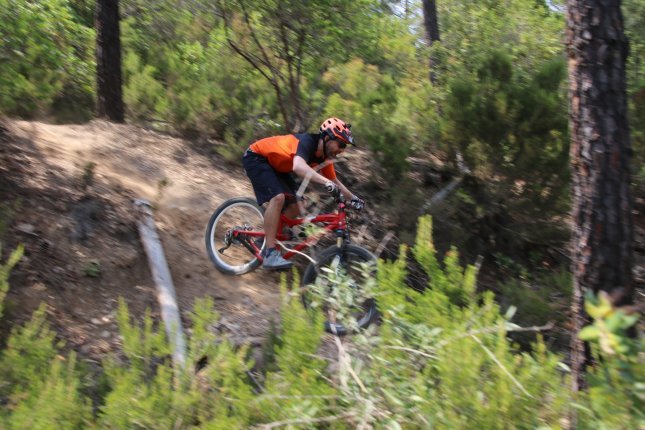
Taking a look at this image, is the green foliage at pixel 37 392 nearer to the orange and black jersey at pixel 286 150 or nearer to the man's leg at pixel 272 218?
the man's leg at pixel 272 218

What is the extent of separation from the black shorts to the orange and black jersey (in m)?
0.06

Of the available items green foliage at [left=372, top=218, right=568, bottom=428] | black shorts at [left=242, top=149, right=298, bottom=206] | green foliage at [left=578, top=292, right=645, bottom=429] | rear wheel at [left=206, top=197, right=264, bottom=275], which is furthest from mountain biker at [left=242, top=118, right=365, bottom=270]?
green foliage at [left=578, top=292, right=645, bottom=429]

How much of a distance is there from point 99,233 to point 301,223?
2.12 m

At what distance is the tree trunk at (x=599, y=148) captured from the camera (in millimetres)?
4383

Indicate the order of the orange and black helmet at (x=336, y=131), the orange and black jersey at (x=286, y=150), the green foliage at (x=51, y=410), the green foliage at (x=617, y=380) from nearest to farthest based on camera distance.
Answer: the green foliage at (x=617, y=380), the green foliage at (x=51, y=410), the orange and black helmet at (x=336, y=131), the orange and black jersey at (x=286, y=150)

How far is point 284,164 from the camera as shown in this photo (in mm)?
6652

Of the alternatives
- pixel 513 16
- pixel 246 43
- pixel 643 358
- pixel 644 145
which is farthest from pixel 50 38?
pixel 513 16

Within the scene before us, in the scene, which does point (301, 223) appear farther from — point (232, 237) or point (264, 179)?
point (232, 237)

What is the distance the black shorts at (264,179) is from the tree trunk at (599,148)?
3107mm

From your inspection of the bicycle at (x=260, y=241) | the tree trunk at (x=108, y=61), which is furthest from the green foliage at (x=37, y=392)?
the tree trunk at (x=108, y=61)

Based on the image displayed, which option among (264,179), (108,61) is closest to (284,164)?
(264,179)

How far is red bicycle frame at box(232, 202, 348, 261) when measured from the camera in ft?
20.8

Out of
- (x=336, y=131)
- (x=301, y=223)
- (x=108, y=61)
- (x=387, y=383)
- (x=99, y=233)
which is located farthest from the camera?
(x=108, y=61)

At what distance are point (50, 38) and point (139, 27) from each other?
688 cm
